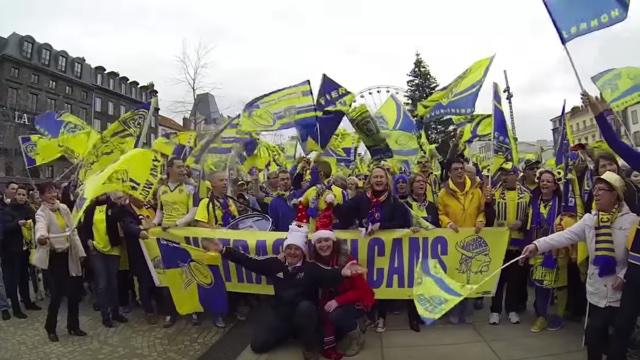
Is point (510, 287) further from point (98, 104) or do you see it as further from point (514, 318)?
point (98, 104)

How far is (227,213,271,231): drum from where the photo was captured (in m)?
5.91

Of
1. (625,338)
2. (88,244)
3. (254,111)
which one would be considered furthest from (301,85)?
(625,338)

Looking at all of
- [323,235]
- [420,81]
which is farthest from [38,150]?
[420,81]

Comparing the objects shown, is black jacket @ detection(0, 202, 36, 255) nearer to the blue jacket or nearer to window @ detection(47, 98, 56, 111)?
the blue jacket

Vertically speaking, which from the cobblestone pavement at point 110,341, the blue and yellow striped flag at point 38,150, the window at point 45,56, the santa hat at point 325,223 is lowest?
the cobblestone pavement at point 110,341

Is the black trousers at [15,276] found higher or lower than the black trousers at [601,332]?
lower

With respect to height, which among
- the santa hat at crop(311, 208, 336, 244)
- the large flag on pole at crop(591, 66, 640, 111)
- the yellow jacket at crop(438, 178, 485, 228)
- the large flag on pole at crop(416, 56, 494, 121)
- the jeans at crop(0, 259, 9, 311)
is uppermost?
the large flag on pole at crop(416, 56, 494, 121)

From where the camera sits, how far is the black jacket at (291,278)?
15.3 ft

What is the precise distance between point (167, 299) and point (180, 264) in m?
1.08

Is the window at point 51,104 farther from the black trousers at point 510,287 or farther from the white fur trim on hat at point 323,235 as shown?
the black trousers at point 510,287

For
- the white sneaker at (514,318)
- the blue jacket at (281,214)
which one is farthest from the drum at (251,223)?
the white sneaker at (514,318)

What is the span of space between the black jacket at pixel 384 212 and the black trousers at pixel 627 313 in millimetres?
2411

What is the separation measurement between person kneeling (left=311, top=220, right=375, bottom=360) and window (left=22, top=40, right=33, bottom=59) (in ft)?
189

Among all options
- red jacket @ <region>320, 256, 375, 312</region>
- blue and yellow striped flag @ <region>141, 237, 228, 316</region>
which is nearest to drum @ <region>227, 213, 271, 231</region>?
blue and yellow striped flag @ <region>141, 237, 228, 316</region>
